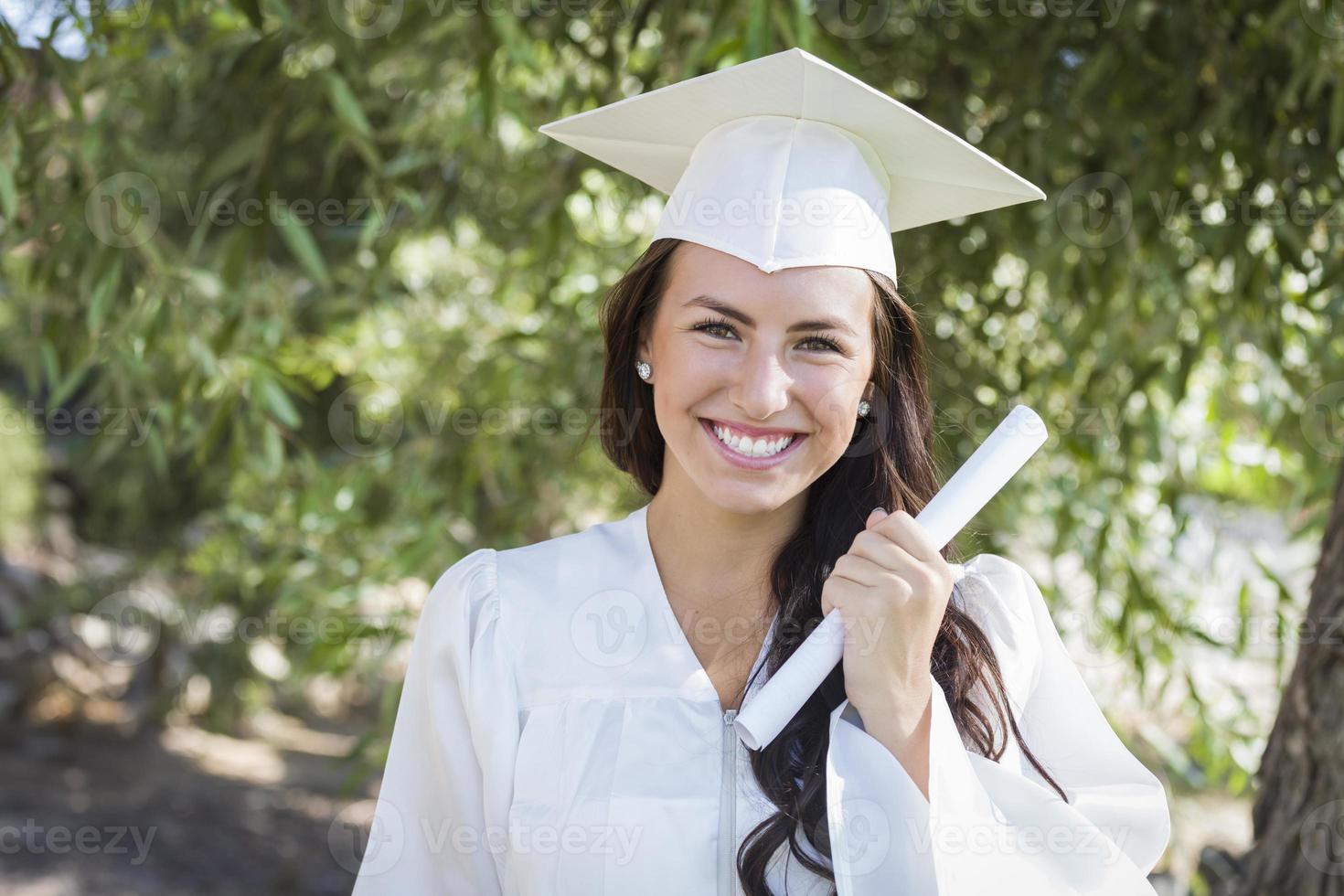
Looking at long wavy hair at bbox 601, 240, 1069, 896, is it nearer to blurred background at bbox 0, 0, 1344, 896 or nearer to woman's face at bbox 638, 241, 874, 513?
woman's face at bbox 638, 241, 874, 513

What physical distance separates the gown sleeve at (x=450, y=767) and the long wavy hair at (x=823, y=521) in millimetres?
326

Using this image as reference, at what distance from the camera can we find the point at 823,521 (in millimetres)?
1694

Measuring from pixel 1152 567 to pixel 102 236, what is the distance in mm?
2571

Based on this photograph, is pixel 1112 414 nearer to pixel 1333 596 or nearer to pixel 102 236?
pixel 1333 596

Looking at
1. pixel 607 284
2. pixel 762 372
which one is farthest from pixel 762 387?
pixel 607 284

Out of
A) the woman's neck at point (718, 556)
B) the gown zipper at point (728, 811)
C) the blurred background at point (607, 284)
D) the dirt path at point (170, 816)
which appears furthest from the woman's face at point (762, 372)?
the dirt path at point (170, 816)

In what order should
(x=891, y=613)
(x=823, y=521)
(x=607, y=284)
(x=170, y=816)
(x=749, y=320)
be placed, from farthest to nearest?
(x=170, y=816)
(x=607, y=284)
(x=823, y=521)
(x=749, y=320)
(x=891, y=613)

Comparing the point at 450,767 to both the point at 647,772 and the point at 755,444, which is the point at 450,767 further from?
the point at 755,444

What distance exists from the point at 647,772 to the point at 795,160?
0.77 m

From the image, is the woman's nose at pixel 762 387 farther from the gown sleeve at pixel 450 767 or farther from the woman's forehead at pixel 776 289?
the gown sleeve at pixel 450 767

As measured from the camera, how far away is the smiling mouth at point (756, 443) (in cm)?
151

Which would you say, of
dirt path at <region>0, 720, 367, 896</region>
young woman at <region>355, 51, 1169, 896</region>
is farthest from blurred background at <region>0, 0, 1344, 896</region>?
dirt path at <region>0, 720, 367, 896</region>

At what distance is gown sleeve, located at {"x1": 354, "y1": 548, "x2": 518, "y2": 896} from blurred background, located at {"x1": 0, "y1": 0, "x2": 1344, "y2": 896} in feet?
2.70

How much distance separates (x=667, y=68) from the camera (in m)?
2.71
